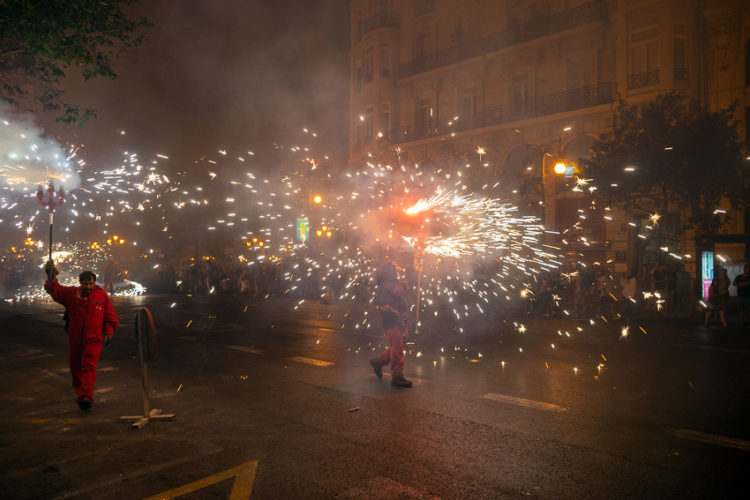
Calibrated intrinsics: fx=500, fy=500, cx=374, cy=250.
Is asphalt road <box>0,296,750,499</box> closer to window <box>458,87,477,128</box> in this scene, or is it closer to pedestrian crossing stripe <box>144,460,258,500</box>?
pedestrian crossing stripe <box>144,460,258,500</box>

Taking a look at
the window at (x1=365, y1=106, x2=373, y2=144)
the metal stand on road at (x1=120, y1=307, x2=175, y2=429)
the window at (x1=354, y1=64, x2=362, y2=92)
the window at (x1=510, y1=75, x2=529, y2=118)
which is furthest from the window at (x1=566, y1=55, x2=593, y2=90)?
the metal stand on road at (x1=120, y1=307, x2=175, y2=429)

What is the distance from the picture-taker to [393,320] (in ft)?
23.0

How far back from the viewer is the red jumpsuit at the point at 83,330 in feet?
19.8

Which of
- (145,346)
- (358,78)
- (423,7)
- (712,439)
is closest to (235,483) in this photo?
(145,346)

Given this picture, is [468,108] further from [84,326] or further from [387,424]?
[387,424]

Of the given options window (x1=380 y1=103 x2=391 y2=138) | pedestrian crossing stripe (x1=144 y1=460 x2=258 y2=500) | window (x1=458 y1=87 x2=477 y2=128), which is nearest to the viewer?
pedestrian crossing stripe (x1=144 y1=460 x2=258 y2=500)

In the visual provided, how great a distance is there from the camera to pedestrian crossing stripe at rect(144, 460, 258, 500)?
12.0 ft

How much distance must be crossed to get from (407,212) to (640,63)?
14.0m

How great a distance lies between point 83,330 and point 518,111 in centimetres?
2410

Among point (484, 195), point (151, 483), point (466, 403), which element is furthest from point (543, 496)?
point (484, 195)

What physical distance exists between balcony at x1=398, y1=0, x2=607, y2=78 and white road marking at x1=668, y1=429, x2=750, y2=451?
889 inches

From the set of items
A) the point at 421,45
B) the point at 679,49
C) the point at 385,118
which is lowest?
the point at 679,49

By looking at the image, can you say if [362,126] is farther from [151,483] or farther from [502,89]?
[151,483]

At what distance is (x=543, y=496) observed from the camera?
141 inches
